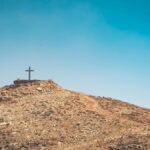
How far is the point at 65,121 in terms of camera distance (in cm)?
3650

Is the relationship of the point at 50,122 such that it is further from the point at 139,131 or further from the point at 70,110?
the point at 139,131

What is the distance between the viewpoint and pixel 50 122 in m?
36.3

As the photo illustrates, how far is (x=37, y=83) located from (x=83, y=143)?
15351 mm

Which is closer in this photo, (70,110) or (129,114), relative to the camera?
(70,110)

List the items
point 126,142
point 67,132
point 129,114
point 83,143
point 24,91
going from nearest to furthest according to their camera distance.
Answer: point 126,142 < point 83,143 < point 67,132 < point 129,114 < point 24,91

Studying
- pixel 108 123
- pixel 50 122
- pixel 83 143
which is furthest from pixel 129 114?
pixel 83 143

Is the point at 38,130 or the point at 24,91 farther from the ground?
the point at 24,91

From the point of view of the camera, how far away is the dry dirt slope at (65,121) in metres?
31.1

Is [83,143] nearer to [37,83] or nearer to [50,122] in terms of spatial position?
[50,122]

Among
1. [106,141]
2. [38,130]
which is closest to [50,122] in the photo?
[38,130]

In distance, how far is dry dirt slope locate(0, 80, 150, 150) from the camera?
3106 cm

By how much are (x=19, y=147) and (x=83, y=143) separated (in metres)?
4.46

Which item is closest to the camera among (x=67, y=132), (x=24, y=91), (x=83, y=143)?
(x=83, y=143)

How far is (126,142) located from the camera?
2861 centimetres
